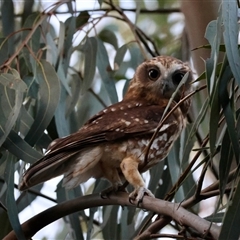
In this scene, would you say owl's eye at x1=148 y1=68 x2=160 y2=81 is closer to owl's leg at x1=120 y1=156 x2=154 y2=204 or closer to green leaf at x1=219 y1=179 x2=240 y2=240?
owl's leg at x1=120 y1=156 x2=154 y2=204

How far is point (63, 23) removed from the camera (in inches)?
84.6

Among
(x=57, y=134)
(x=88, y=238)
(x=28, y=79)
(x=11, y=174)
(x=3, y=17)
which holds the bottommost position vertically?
(x=88, y=238)

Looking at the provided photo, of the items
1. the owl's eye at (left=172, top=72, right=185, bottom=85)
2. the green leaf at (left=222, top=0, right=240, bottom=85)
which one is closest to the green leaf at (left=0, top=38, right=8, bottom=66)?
the owl's eye at (left=172, top=72, right=185, bottom=85)

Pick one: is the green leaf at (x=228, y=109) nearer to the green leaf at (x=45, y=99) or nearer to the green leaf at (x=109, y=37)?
the green leaf at (x=45, y=99)

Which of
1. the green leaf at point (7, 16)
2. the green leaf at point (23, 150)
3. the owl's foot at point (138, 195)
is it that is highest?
the green leaf at point (7, 16)

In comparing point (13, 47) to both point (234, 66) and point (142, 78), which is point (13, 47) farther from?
point (234, 66)

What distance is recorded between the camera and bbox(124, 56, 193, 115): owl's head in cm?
208

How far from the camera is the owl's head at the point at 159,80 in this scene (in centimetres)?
208

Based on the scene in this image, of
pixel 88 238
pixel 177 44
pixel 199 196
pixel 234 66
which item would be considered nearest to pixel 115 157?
pixel 88 238

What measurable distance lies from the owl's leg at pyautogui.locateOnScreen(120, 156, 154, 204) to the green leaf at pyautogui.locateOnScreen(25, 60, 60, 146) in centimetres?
24

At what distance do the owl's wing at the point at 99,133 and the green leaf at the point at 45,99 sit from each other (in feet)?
0.21

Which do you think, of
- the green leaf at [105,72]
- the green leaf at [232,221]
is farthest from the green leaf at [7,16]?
the green leaf at [232,221]

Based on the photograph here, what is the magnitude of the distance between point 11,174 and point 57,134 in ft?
1.10

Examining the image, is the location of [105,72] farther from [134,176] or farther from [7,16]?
[134,176]
